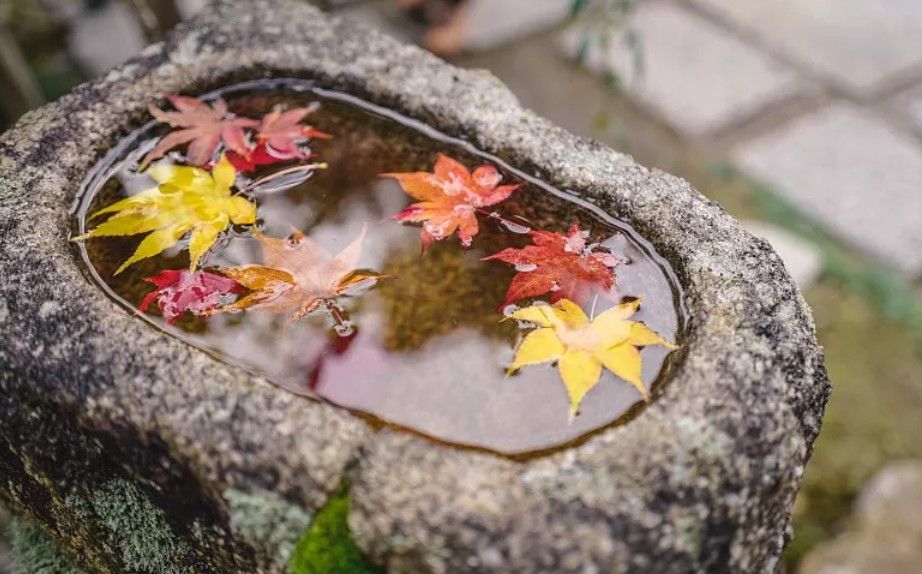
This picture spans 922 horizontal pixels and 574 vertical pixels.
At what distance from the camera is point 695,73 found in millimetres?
3645

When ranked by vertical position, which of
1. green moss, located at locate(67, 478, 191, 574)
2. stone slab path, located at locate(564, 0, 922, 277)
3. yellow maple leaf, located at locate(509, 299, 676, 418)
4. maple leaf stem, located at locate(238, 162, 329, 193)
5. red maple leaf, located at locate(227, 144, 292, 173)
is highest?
red maple leaf, located at locate(227, 144, 292, 173)

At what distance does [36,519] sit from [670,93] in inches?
114

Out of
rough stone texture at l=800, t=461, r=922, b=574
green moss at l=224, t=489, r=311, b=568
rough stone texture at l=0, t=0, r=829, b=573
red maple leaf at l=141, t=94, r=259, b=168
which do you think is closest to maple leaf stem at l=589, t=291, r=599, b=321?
rough stone texture at l=0, t=0, r=829, b=573

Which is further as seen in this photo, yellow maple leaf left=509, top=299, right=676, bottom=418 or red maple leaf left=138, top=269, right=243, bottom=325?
red maple leaf left=138, top=269, right=243, bottom=325

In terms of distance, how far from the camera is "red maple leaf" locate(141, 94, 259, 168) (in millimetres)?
1514

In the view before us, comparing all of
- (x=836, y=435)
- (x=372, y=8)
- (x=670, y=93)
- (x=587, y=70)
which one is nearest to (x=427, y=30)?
(x=372, y=8)

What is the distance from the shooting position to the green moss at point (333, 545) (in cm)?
103

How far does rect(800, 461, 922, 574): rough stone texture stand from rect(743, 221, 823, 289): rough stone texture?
0.71m

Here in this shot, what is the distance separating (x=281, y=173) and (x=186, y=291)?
317 mm

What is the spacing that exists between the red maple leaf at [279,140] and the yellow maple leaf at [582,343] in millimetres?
553

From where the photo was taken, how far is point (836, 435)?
2.53 meters

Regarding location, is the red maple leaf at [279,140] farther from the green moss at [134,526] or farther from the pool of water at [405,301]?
the green moss at [134,526]

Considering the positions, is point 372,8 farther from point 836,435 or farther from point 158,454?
point 158,454

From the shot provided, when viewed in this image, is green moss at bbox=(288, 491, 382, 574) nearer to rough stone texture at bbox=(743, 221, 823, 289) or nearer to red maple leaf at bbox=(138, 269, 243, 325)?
red maple leaf at bbox=(138, 269, 243, 325)
